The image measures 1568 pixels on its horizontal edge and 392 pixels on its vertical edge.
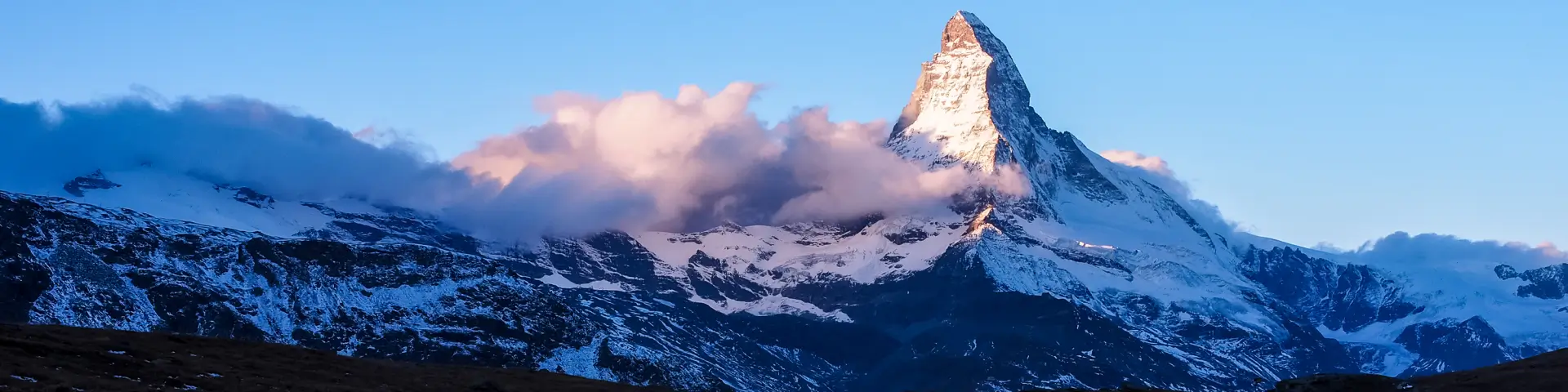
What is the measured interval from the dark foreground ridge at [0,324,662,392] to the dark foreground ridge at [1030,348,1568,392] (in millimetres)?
35515

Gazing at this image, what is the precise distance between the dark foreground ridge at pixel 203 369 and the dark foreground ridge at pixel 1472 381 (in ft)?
117

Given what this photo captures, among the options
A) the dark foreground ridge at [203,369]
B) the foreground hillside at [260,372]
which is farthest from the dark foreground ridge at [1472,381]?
the dark foreground ridge at [203,369]

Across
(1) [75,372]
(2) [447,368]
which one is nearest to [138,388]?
(1) [75,372]

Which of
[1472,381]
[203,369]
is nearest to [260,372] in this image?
[203,369]

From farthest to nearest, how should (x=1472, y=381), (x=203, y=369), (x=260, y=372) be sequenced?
1. (x=1472, y=381)
2. (x=260, y=372)
3. (x=203, y=369)

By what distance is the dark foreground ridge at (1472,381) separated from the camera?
9850 centimetres

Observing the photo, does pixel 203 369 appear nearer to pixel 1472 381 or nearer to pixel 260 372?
pixel 260 372

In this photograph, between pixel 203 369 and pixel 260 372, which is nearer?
pixel 203 369

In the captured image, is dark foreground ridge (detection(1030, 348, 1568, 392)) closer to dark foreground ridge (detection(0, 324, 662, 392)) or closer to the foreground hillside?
the foreground hillside

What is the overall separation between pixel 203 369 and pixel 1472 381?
71245mm

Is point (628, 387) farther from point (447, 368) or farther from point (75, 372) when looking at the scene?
point (75, 372)

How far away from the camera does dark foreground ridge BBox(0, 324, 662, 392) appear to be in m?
88.8

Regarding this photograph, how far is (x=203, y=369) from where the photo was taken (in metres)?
96.3

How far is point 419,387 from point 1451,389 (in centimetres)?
5899
